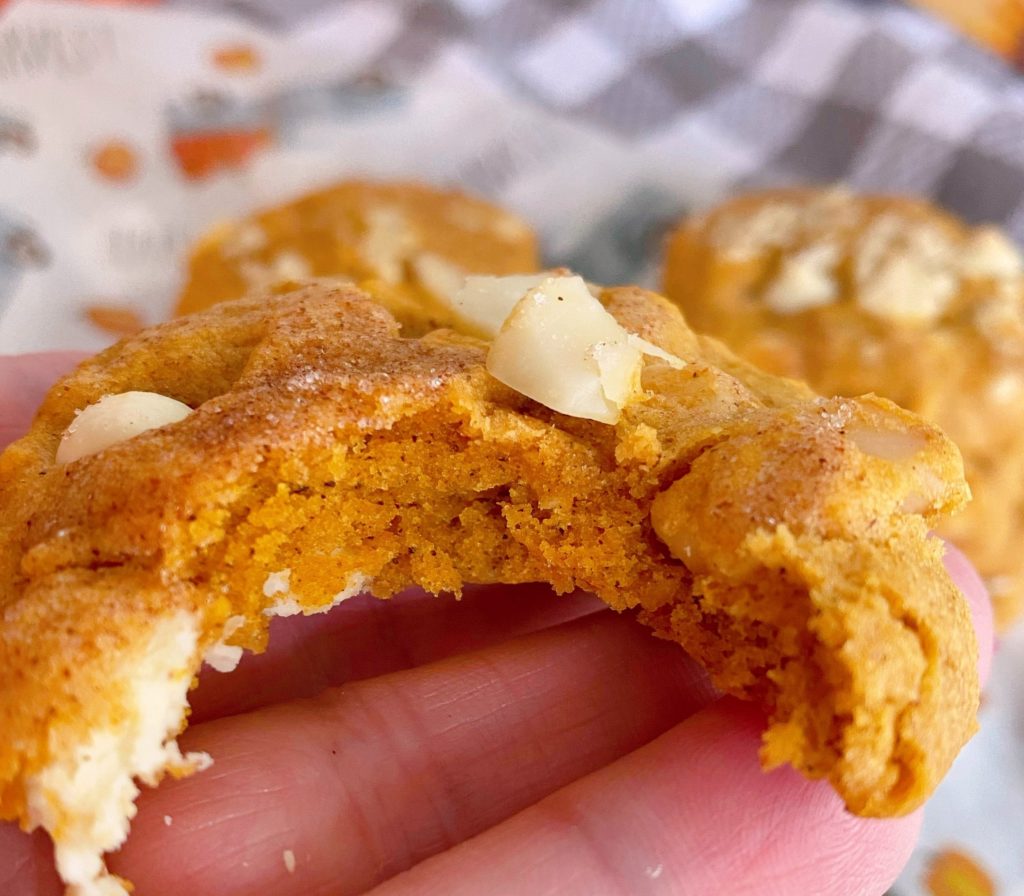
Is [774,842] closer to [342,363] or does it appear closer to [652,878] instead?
[652,878]

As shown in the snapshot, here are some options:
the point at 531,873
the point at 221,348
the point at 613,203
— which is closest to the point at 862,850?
the point at 531,873

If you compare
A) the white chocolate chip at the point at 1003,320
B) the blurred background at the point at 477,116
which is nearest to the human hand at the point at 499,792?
the white chocolate chip at the point at 1003,320

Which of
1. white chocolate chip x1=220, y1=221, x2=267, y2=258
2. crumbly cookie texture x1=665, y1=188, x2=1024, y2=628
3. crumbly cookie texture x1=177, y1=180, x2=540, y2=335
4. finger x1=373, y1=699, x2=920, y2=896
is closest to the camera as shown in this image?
finger x1=373, y1=699, x2=920, y2=896

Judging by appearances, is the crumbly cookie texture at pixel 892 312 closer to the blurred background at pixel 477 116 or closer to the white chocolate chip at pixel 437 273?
the blurred background at pixel 477 116

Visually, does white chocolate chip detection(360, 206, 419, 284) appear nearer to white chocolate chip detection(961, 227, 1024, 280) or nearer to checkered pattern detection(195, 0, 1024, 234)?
checkered pattern detection(195, 0, 1024, 234)

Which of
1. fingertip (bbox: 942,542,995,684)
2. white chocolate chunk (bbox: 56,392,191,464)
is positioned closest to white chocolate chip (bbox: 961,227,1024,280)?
fingertip (bbox: 942,542,995,684)
